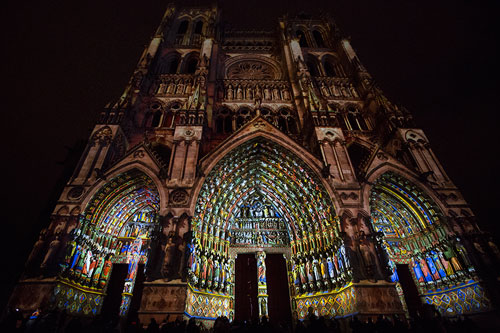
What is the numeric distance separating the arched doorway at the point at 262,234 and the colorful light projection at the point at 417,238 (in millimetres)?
2886

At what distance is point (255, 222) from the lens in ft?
39.8

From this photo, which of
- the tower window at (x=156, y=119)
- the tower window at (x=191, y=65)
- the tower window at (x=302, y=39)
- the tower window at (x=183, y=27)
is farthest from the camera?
the tower window at (x=183, y=27)

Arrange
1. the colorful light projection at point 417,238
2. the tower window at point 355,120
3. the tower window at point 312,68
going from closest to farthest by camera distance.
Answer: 1. the colorful light projection at point 417,238
2. the tower window at point 355,120
3. the tower window at point 312,68

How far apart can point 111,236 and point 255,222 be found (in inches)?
267

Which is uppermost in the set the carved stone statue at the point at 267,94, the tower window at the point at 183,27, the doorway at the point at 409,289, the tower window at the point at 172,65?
the tower window at the point at 183,27

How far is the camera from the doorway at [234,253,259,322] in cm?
981

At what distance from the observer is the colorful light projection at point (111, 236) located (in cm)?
865

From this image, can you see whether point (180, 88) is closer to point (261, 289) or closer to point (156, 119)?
point (156, 119)

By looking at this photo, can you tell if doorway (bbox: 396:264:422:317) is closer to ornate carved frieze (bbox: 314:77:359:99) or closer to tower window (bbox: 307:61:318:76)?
ornate carved frieze (bbox: 314:77:359:99)

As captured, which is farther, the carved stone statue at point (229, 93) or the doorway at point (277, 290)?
the carved stone statue at point (229, 93)

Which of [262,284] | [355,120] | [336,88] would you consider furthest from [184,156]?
[336,88]

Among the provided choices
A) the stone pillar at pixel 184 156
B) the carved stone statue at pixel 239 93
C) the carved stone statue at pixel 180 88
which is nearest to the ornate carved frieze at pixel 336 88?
the carved stone statue at pixel 239 93

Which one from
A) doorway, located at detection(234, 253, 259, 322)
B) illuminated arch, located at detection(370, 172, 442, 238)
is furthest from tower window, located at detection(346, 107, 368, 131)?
doorway, located at detection(234, 253, 259, 322)

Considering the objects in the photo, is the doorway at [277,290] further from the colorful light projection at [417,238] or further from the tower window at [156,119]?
the tower window at [156,119]
